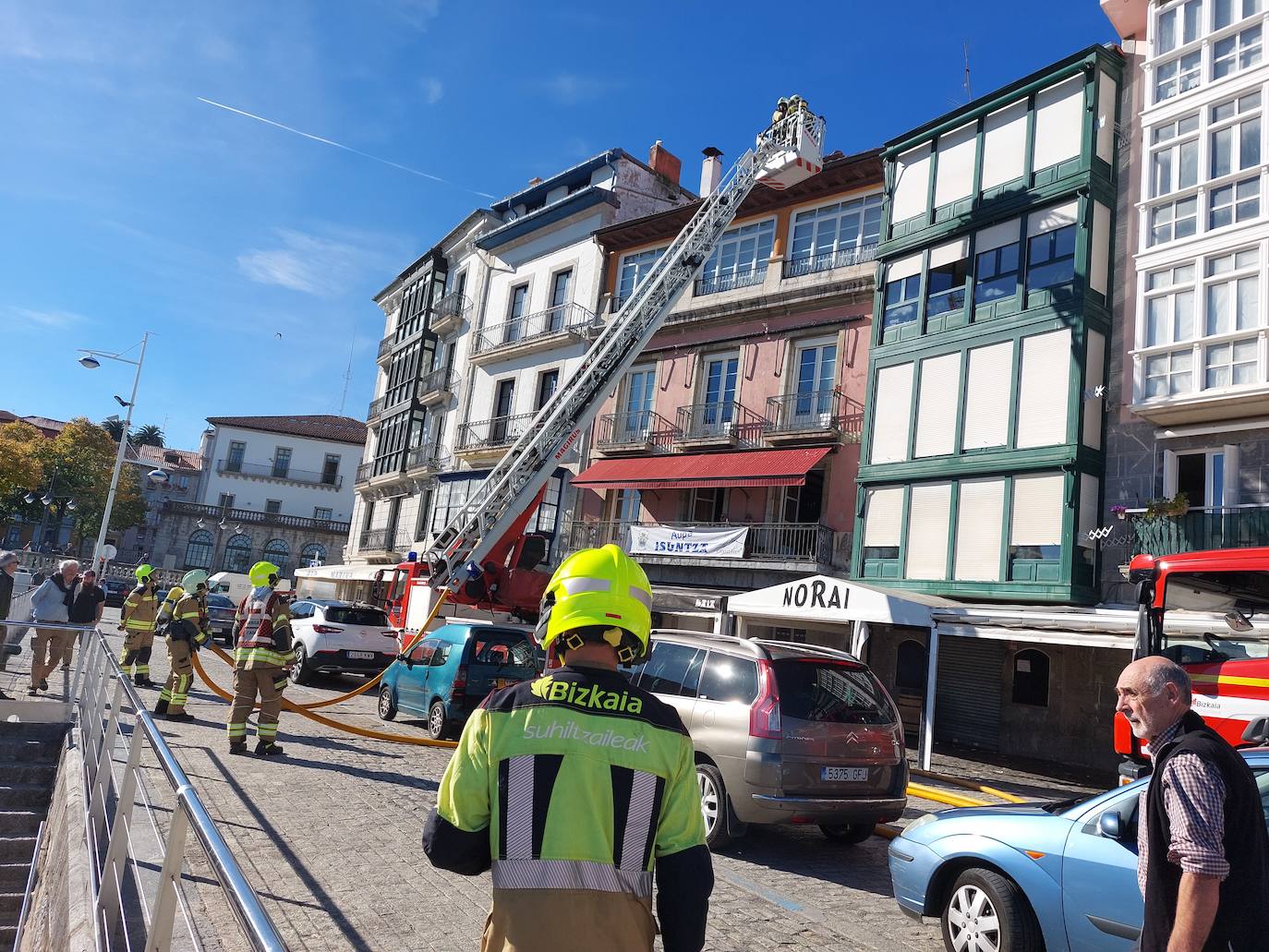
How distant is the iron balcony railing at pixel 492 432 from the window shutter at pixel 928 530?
14632 mm

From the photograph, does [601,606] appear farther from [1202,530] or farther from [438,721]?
[1202,530]

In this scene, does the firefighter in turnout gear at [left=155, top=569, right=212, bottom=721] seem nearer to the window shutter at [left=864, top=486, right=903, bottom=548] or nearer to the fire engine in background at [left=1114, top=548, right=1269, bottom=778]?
the fire engine in background at [left=1114, top=548, right=1269, bottom=778]

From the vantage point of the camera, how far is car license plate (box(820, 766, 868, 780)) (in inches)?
297

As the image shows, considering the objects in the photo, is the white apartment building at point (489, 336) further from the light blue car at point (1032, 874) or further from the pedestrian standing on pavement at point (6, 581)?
the light blue car at point (1032, 874)

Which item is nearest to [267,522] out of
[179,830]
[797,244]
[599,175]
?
[599,175]

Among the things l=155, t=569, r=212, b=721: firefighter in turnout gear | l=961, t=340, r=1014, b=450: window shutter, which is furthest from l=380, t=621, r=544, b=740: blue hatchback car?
l=961, t=340, r=1014, b=450: window shutter

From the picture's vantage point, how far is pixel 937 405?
1972cm

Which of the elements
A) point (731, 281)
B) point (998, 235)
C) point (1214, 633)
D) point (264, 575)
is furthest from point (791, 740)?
point (731, 281)

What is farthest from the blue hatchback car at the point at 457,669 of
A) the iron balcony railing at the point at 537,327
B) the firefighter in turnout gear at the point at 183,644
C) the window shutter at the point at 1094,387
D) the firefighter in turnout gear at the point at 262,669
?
the iron balcony railing at the point at 537,327

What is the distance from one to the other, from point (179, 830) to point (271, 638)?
24.0ft

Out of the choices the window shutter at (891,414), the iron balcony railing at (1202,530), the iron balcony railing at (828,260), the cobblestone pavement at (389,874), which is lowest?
the cobblestone pavement at (389,874)

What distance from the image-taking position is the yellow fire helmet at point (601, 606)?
248 cm

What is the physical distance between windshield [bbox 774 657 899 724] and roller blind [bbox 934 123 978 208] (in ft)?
50.9

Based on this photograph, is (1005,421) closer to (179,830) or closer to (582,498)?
(582,498)
